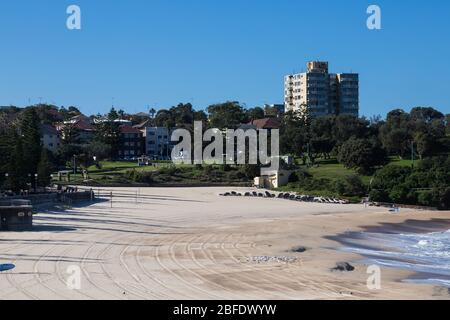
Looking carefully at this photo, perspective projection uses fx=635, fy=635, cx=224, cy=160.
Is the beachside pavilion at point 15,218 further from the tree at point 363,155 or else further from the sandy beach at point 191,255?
the tree at point 363,155

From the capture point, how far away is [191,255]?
21375 millimetres

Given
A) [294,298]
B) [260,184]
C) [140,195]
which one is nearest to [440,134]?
[260,184]

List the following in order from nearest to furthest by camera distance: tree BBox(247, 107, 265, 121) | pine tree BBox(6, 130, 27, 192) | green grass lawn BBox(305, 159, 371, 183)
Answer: pine tree BBox(6, 130, 27, 192) → green grass lawn BBox(305, 159, 371, 183) → tree BBox(247, 107, 265, 121)

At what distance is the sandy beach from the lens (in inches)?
622

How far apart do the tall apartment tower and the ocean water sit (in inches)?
3659

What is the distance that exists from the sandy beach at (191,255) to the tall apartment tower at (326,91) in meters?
85.1

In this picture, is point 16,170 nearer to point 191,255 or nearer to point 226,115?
point 191,255

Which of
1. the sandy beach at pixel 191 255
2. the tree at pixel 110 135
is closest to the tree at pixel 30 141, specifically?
the sandy beach at pixel 191 255

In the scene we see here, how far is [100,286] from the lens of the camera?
52.1 ft

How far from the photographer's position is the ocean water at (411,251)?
1991 cm

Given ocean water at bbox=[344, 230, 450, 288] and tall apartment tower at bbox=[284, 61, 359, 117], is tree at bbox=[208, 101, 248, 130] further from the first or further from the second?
ocean water at bbox=[344, 230, 450, 288]

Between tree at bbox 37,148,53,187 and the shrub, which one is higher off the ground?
tree at bbox 37,148,53,187

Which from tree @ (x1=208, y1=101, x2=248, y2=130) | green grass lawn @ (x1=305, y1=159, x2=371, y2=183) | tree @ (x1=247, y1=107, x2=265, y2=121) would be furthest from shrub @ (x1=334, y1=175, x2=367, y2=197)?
tree @ (x1=247, y1=107, x2=265, y2=121)

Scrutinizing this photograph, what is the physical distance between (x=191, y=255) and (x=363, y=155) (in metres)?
41.3
